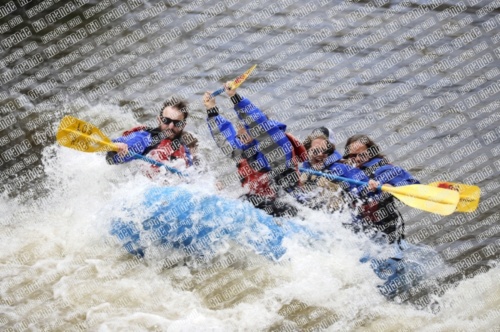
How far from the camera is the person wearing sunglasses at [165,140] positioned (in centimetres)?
591

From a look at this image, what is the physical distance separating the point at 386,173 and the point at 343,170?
368 millimetres

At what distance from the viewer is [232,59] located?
347 inches

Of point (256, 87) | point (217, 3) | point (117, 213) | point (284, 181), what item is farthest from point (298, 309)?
point (217, 3)

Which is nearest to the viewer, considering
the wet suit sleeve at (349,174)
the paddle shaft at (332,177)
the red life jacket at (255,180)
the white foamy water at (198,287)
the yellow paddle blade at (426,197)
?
the white foamy water at (198,287)

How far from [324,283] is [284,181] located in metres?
0.97

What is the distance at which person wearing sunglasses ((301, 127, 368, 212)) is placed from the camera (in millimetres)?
5727

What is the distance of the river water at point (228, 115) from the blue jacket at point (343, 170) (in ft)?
1.00

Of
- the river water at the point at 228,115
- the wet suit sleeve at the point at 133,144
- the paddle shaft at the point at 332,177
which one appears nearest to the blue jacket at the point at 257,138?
the paddle shaft at the point at 332,177

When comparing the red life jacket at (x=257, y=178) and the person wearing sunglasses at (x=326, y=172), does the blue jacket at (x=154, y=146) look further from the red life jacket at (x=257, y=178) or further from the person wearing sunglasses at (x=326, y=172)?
the person wearing sunglasses at (x=326, y=172)

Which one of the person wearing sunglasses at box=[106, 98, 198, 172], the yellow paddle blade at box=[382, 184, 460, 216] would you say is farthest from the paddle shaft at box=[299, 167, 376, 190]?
the person wearing sunglasses at box=[106, 98, 198, 172]

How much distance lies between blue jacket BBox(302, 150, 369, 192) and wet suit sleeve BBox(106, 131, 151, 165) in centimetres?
147

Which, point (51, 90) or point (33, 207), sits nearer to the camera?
point (33, 207)

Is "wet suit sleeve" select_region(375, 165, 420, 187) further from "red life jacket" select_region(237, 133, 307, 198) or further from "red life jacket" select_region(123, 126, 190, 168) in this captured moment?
"red life jacket" select_region(123, 126, 190, 168)

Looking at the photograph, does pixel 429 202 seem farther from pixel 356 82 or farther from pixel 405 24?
pixel 405 24
